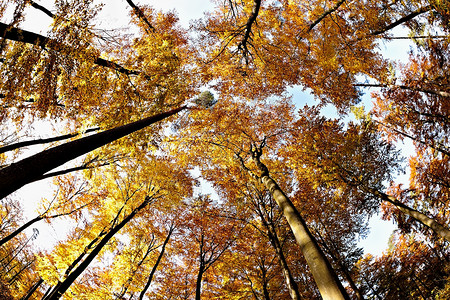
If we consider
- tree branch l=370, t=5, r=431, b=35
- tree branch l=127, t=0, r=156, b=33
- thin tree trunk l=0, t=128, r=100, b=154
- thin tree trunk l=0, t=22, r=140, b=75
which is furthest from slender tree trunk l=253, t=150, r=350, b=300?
tree branch l=370, t=5, r=431, b=35

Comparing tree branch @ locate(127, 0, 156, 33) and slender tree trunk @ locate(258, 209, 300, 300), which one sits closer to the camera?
slender tree trunk @ locate(258, 209, 300, 300)

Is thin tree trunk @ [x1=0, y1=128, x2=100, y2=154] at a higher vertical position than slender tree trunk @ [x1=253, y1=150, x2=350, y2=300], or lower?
higher

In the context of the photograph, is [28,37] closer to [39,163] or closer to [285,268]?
[39,163]

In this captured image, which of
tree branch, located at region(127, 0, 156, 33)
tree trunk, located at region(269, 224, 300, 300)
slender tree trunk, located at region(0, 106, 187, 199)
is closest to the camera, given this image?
slender tree trunk, located at region(0, 106, 187, 199)

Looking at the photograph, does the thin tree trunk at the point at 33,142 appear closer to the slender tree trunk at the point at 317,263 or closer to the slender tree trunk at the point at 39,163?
the slender tree trunk at the point at 39,163

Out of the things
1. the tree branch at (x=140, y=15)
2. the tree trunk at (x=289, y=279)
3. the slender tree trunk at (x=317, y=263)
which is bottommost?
the slender tree trunk at (x=317, y=263)

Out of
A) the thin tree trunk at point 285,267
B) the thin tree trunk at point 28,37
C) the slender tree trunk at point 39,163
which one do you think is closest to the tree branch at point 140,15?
the thin tree trunk at point 28,37

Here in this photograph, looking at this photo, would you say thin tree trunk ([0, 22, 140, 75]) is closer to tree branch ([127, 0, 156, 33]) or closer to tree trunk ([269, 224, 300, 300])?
tree branch ([127, 0, 156, 33])

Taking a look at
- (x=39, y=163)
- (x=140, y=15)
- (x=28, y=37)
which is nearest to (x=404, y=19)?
(x=140, y=15)

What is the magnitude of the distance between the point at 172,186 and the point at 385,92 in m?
10.9

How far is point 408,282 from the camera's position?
1145cm

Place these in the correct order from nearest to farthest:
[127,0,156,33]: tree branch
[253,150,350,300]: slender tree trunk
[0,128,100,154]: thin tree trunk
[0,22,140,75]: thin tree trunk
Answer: [253,150,350,300]: slender tree trunk, [0,22,140,75]: thin tree trunk, [0,128,100,154]: thin tree trunk, [127,0,156,33]: tree branch

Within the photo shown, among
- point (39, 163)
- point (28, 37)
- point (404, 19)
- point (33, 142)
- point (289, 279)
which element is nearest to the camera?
point (39, 163)

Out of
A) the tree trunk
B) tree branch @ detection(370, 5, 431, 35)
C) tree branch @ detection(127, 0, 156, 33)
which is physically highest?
tree branch @ detection(370, 5, 431, 35)
